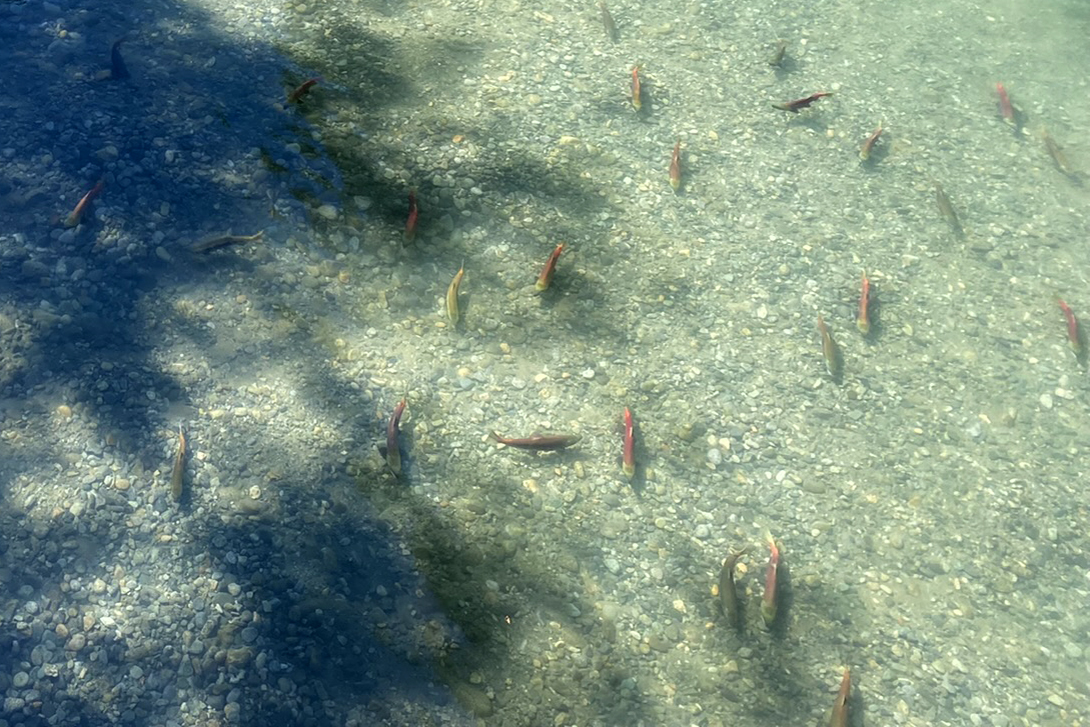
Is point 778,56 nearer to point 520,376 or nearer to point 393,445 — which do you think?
point 520,376

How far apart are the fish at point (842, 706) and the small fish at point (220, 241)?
4.95 metres

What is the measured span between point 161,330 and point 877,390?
16.9 feet

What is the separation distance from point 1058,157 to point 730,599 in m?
5.69

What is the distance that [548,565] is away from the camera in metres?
4.86

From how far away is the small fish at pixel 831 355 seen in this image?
596 centimetres

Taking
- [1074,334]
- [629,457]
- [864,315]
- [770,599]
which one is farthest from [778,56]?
[770,599]

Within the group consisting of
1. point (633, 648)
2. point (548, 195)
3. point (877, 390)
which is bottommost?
point (633, 648)

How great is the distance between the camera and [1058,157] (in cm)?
749

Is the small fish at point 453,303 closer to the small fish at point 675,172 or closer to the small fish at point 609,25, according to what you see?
the small fish at point 675,172

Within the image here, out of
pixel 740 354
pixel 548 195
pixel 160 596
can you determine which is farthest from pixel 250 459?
pixel 740 354

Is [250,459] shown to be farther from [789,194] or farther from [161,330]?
[789,194]

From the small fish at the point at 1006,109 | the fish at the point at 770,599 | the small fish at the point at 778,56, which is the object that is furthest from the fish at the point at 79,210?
the small fish at the point at 1006,109

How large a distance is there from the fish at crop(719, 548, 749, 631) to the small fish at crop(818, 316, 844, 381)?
186 cm

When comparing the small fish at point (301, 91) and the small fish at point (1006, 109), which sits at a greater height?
the small fish at point (1006, 109)
